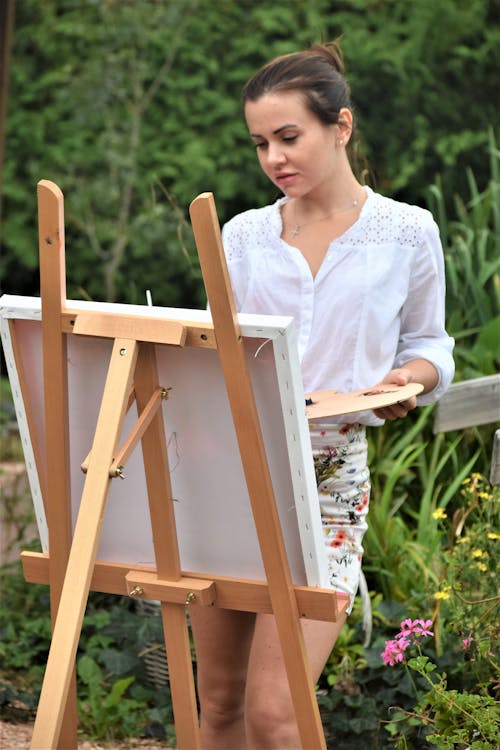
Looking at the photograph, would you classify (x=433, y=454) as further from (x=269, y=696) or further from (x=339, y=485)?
(x=269, y=696)

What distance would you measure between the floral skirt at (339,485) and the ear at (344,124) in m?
0.58

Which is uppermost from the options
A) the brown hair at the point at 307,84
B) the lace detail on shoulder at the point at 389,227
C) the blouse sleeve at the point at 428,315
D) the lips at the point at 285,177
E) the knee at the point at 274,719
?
the brown hair at the point at 307,84

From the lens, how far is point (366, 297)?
2.22 metres

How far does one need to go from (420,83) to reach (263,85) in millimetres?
4850

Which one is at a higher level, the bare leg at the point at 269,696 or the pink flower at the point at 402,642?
the pink flower at the point at 402,642

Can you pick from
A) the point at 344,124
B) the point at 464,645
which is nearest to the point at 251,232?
the point at 344,124

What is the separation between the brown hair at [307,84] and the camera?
2232mm

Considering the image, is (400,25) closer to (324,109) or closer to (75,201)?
(75,201)

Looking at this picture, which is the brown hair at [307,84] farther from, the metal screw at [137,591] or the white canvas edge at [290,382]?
the metal screw at [137,591]

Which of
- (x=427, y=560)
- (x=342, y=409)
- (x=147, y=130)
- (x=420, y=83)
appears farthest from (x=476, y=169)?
(x=342, y=409)

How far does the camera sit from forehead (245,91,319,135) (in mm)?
2207

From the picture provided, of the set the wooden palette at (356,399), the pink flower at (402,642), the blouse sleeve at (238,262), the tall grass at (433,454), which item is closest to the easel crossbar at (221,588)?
the wooden palette at (356,399)

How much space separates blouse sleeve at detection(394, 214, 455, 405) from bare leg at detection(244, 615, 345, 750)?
1.77 feet

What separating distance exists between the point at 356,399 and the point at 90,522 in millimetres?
482
